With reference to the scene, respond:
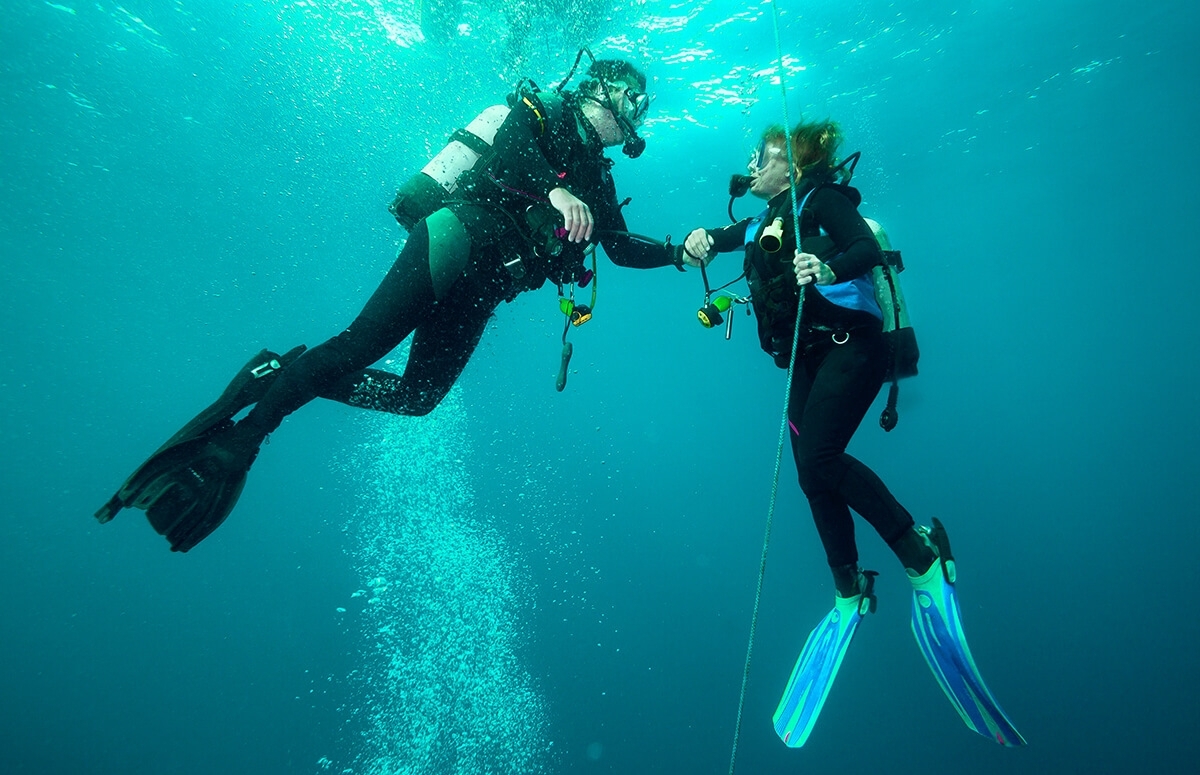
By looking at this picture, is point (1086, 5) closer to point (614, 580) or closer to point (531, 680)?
point (531, 680)

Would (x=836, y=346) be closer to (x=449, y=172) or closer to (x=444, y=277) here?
(x=444, y=277)

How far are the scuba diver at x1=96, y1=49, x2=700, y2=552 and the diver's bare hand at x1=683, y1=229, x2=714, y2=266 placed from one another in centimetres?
75

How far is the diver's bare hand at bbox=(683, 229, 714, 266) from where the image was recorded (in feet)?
11.9

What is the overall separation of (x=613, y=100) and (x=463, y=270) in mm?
1588

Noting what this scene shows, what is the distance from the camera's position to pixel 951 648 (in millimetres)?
2766

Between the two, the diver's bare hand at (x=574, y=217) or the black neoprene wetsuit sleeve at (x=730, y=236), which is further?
the black neoprene wetsuit sleeve at (x=730, y=236)

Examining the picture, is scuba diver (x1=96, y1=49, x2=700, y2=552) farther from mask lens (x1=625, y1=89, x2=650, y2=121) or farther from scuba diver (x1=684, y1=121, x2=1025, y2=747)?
scuba diver (x1=684, y1=121, x2=1025, y2=747)

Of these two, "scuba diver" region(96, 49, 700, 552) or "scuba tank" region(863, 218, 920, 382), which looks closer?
"scuba diver" region(96, 49, 700, 552)

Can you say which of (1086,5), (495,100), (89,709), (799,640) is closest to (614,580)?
(799,640)

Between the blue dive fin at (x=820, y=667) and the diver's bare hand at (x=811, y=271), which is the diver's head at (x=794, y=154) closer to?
the diver's bare hand at (x=811, y=271)

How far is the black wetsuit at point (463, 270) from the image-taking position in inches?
114

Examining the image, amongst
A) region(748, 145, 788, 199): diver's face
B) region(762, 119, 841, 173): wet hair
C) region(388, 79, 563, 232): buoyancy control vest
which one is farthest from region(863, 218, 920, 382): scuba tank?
region(388, 79, 563, 232): buoyancy control vest

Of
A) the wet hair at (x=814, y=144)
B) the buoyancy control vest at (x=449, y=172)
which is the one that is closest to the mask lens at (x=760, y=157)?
the wet hair at (x=814, y=144)

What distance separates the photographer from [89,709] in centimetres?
1952
